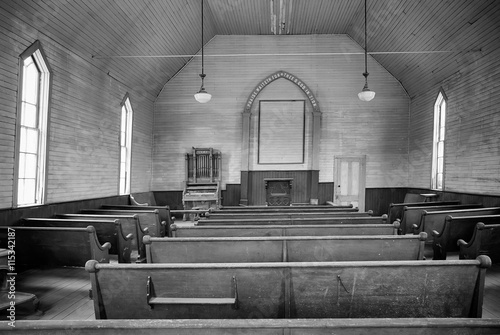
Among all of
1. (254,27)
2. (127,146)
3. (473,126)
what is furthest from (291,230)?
(254,27)

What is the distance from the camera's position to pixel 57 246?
4.06 meters

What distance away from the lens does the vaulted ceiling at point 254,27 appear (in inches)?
242

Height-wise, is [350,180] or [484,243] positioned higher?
[350,180]

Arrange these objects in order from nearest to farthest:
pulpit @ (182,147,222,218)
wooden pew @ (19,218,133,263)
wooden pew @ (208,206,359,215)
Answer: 1. wooden pew @ (19,218,133,263)
2. wooden pew @ (208,206,359,215)
3. pulpit @ (182,147,222,218)

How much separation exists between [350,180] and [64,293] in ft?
29.3

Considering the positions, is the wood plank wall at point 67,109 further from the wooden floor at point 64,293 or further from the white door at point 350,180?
the white door at point 350,180

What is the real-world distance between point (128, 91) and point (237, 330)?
8.71 m

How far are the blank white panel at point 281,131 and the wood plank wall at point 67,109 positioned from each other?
13.1 feet

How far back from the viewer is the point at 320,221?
15.9ft

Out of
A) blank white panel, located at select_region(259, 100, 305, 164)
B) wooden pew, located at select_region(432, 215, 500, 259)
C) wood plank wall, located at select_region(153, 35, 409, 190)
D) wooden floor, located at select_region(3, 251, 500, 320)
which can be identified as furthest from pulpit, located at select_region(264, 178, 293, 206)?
wooden floor, located at select_region(3, 251, 500, 320)

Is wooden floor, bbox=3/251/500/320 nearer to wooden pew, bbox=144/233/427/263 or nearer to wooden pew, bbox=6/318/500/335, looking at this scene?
wooden pew, bbox=144/233/427/263

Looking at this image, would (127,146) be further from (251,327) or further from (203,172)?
(251,327)

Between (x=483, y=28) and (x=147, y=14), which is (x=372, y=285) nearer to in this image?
(x=483, y=28)

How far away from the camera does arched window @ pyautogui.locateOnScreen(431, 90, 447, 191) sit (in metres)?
9.08
